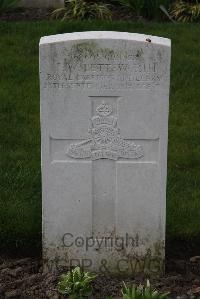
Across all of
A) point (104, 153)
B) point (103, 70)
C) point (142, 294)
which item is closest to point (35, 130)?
point (104, 153)

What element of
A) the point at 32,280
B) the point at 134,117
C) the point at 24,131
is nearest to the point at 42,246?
the point at 32,280

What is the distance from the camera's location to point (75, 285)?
4090mm

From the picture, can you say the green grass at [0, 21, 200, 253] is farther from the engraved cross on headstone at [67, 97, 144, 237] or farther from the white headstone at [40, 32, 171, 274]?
the engraved cross on headstone at [67, 97, 144, 237]

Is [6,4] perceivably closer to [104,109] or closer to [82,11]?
[82,11]

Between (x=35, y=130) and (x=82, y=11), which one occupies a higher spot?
(x=82, y=11)

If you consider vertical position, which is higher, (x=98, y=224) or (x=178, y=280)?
(x=98, y=224)

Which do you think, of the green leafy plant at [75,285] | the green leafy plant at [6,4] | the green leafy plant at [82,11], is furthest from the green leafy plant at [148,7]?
the green leafy plant at [75,285]

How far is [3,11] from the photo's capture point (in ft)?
32.2

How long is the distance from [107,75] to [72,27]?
4.86 meters

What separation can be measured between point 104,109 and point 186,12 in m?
6.22

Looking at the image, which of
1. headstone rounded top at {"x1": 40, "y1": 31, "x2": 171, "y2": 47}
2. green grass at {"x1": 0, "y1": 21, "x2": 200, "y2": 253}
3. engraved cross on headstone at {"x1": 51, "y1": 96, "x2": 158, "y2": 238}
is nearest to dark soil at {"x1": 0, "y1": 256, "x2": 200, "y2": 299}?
green grass at {"x1": 0, "y1": 21, "x2": 200, "y2": 253}

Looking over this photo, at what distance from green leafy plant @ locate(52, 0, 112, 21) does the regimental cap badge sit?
5668 millimetres

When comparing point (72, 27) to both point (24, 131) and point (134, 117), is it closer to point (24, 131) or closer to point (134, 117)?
point (24, 131)

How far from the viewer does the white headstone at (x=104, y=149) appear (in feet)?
13.5
